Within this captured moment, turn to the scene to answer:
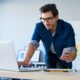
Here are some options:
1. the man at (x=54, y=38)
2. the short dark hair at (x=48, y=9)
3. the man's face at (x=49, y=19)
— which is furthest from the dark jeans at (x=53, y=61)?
the short dark hair at (x=48, y=9)

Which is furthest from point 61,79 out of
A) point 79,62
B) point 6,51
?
point 79,62

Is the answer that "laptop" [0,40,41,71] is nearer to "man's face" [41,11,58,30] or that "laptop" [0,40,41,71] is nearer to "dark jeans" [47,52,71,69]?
"man's face" [41,11,58,30]

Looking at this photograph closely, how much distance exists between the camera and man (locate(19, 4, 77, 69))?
1.79 m

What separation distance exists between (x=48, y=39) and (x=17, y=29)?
229cm

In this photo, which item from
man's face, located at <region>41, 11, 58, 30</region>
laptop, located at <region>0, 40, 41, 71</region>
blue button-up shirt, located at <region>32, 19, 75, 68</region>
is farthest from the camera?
blue button-up shirt, located at <region>32, 19, 75, 68</region>

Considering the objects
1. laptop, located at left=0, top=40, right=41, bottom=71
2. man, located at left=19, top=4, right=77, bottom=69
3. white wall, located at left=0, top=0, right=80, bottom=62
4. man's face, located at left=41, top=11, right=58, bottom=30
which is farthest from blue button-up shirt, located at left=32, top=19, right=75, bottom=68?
white wall, located at left=0, top=0, right=80, bottom=62

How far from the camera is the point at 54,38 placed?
1.94m

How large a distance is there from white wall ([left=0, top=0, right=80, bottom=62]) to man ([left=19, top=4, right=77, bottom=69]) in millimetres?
1927

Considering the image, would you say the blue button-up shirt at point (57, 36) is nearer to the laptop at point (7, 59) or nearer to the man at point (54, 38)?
the man at point (54, 38)

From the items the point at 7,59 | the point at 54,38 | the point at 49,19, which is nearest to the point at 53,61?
the point at 54,38

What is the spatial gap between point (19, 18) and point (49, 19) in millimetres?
2480

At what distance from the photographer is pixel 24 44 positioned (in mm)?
4066

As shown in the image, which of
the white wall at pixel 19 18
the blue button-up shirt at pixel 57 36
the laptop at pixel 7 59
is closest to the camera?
the laptop at pixel 7 59

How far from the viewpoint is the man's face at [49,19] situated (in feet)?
5.60
